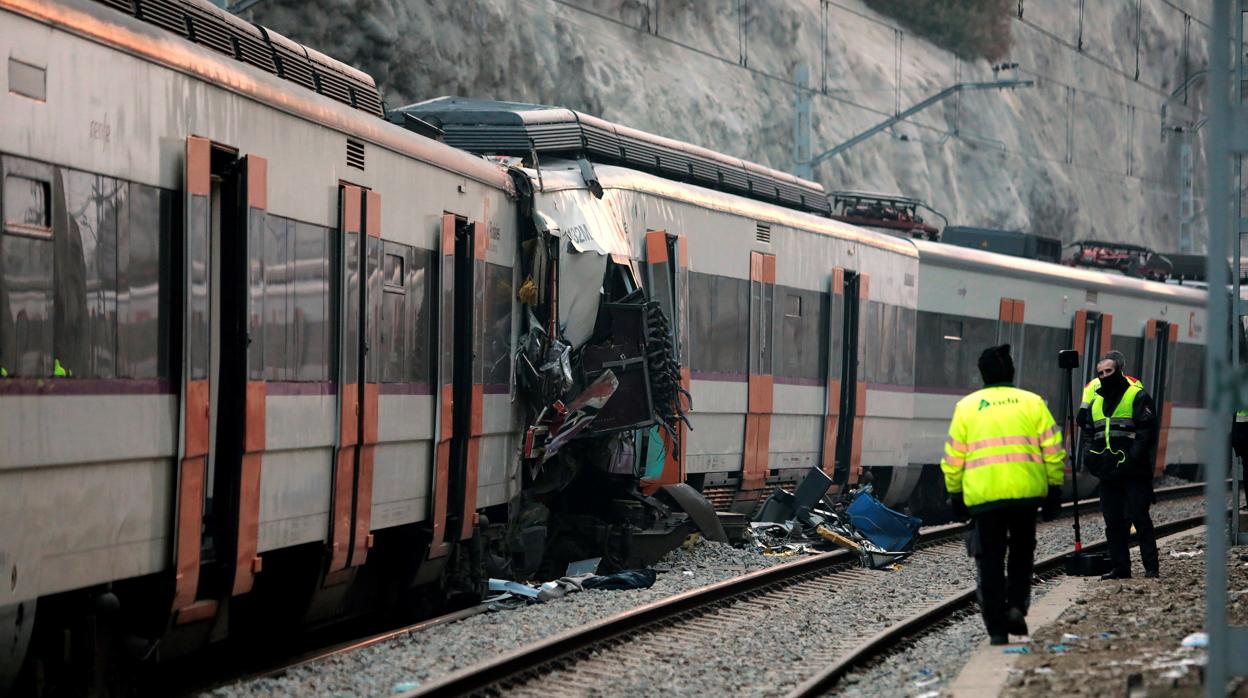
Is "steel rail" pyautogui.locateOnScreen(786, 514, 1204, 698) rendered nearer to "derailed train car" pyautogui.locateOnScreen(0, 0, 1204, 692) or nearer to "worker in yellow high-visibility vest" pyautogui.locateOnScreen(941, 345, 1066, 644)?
"worker in yellow high-visibility vest" pyautogui.locateOnScreen(941, 345, 1066, 644)

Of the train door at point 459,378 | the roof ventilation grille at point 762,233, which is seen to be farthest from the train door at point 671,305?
the train door at point 459,378

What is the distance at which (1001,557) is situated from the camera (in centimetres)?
981

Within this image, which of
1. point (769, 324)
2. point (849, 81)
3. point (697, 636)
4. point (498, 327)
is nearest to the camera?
point (697, 636)

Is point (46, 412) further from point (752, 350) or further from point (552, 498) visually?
point (752, 350)

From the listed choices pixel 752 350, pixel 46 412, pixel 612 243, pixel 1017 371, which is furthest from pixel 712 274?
pixel 46 412

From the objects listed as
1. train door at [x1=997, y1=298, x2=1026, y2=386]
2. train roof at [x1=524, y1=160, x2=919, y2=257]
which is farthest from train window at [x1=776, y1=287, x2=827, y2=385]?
train door at [x1=997, y1=298, x2=1026, y2=386]

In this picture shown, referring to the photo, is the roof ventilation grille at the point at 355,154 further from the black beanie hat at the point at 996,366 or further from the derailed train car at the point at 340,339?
the black beanie hat at the point at 996,366

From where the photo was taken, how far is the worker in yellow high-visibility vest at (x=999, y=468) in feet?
31.8

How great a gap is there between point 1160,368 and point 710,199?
13388mm

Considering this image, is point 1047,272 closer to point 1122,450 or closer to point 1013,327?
point 1013,327

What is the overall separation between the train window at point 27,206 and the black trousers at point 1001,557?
513 centimetres

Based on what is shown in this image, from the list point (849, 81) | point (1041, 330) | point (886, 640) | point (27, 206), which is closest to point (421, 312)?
point (886, 640)

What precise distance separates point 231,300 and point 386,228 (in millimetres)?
2161

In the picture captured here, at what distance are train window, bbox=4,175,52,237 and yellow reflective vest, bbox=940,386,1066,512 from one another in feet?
15.8
